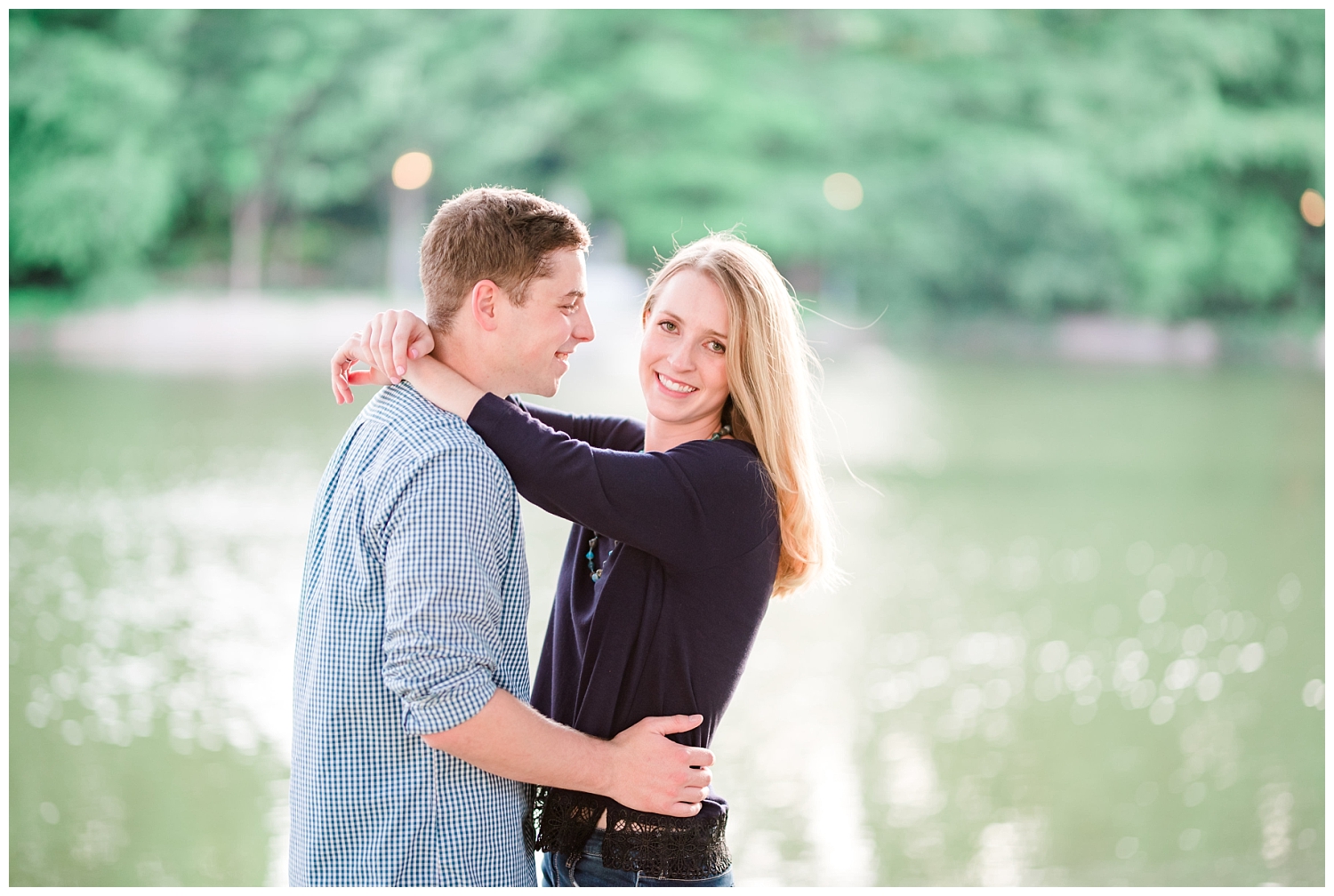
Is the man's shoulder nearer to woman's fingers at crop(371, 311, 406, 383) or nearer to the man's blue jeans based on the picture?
woman's fingers at crop(371, 311, 406, 383)

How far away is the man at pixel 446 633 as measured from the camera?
163 centimetres

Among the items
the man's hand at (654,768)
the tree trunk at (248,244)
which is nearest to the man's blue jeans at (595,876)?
the man's hand at (654,768)

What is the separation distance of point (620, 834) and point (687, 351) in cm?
74

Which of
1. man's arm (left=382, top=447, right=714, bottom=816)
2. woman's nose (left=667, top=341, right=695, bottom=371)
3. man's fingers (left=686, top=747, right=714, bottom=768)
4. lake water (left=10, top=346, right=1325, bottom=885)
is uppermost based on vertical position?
woman's nose (left=667, top=341, right=695, bottom=371)

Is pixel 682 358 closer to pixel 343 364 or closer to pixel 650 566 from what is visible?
pixel 650 566

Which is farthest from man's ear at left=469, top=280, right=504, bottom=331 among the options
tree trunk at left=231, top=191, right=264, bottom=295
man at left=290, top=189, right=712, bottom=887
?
tree trunk at left=231, top=191, right=264, bottom=295

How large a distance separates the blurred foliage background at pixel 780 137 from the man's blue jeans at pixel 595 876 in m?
26.9

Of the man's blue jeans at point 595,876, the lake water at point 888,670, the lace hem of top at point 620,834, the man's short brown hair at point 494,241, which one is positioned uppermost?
the man's short brown hair at point 494,241

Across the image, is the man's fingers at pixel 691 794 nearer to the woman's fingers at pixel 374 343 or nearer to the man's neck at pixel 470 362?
the man's neck at pixel 470 362

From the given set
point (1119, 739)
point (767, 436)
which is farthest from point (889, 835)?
point (767, 436)

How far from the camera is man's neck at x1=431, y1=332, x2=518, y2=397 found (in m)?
1.84

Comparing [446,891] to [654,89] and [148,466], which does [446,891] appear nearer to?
[148,466]

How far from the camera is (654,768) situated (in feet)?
6.09

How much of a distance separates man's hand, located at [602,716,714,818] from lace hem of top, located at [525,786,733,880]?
38 millimetres
